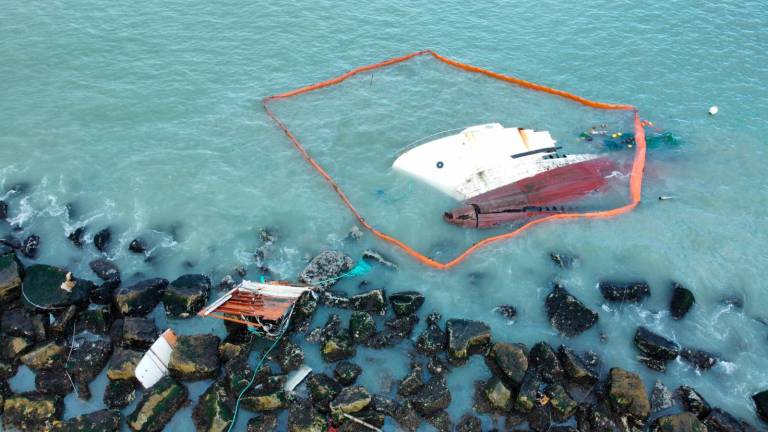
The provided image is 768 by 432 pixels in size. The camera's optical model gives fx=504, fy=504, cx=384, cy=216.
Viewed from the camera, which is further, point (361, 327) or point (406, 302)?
point (406, 302)

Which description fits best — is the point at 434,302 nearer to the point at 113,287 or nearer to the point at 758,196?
the point at 113,287

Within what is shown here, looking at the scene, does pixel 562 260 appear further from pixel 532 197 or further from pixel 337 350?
pixel 337 350

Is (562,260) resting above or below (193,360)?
above

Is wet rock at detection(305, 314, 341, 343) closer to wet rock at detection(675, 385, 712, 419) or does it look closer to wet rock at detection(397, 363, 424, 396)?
wet rock at detection(397, 363, 424, 396)

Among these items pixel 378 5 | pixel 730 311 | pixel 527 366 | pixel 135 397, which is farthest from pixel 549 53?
pixel 135 397

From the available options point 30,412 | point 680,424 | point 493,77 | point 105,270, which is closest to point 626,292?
point 680,424

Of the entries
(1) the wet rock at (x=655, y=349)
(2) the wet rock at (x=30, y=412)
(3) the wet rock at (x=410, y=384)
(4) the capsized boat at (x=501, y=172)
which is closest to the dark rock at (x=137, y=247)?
(2) the wet rock at (x=30, y=412)

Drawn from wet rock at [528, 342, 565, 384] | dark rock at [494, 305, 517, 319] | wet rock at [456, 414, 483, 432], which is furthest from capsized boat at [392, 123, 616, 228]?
wet rock at [456, 414, 483, 432]
